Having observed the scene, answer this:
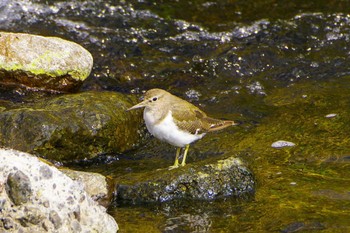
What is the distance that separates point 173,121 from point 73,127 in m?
1.05

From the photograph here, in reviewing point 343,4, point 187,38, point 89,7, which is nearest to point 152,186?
point 187,38

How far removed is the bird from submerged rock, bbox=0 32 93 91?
177cm

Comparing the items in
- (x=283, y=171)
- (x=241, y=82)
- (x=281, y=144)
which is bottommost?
(x=241, y=82)

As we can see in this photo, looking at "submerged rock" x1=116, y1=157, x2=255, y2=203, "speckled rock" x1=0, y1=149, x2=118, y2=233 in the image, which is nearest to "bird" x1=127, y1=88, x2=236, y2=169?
"submerged rock" x1=116, y1=157, x2=255, y2=203

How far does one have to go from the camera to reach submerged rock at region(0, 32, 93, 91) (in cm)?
918

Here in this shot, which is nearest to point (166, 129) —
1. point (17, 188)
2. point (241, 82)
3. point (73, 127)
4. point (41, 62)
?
point (73, 127)

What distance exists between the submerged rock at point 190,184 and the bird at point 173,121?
1.55 ft

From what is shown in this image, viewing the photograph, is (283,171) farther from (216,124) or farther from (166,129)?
(166,129)

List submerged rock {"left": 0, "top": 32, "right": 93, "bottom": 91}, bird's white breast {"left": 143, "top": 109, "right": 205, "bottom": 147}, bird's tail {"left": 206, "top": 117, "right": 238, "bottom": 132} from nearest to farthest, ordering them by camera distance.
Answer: bird's white breast {"left": 143, "top": 109, "right": 205, "bottom": 147}, bird's tail {"left": 206, "top": 117, "right": 238, "bottom": 132}, submerged rock {"left": 0, "top": 32, "right": 93, "bottom": 91}

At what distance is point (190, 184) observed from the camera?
697cm

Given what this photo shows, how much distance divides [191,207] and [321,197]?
1.16 metres

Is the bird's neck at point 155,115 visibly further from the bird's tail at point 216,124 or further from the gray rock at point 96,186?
the gray rock at point 96,186

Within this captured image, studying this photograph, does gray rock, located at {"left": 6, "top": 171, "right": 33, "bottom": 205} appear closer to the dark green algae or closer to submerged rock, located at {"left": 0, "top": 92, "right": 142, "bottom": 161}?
the dark green algae

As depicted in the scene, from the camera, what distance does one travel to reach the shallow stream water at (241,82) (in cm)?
677
